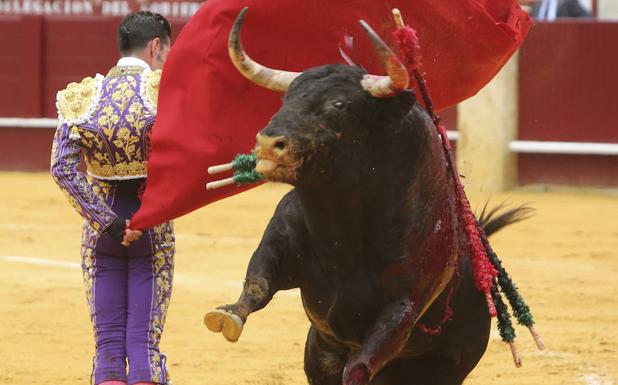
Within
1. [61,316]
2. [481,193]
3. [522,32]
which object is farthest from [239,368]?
[481,193]

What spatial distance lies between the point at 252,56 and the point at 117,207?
0.72m

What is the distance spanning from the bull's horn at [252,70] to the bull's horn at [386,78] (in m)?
0.21

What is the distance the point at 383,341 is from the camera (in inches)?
149

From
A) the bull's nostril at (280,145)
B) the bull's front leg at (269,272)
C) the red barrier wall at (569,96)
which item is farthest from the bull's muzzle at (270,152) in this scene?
the red barrier wall at (569,96)

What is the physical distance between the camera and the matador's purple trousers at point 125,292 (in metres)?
4.55

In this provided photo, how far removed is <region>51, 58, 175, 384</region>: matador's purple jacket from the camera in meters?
4.43

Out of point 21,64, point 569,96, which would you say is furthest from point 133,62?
point 21,64

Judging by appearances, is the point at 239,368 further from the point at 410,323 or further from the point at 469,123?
the point at 469,123

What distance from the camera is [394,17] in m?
3.98

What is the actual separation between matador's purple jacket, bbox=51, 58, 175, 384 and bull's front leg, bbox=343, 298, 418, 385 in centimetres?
101

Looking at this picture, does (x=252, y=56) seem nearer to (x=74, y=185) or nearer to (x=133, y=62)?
(x=133, y=62)

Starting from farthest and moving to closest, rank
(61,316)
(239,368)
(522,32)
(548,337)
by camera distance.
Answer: (61,316) → (548,337) → (239,368) → (522,32)

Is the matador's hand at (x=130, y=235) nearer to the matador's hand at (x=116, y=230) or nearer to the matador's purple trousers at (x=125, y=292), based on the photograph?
the matador's hand at (x=116, y=230)

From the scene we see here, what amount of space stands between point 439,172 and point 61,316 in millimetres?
3649
